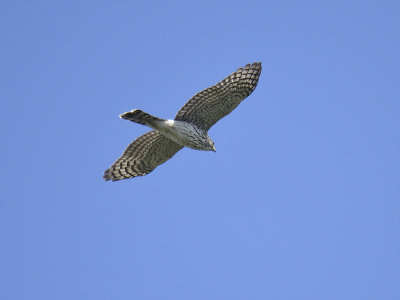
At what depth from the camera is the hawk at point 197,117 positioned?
13594 millimetres

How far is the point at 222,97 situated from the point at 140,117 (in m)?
1.75

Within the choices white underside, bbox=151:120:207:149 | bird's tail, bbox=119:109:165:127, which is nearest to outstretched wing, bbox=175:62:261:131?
white underside, bbox=151:120:207:149

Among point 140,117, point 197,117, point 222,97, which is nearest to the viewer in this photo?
point 140,117

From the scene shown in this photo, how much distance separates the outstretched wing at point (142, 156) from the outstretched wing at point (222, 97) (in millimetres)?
859

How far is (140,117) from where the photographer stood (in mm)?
13305

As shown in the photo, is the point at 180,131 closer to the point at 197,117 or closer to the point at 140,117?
the point at 197,117

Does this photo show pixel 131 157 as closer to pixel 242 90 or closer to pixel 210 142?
pixel 210 142

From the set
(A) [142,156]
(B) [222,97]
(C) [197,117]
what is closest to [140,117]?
(C) [197,117]

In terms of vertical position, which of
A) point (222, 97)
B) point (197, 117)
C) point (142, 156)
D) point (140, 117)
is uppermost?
point (222, 97)

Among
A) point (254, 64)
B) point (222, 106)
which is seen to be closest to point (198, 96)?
point (222, 106)

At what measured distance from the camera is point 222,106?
45.3ft

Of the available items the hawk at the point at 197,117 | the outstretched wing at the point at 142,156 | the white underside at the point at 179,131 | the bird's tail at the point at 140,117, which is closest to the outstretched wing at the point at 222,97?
the hawk at the point at 197,117

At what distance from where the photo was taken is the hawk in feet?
44.6

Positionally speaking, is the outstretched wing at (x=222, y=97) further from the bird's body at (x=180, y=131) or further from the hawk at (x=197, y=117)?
the bird's body at (x=180, y=131)
